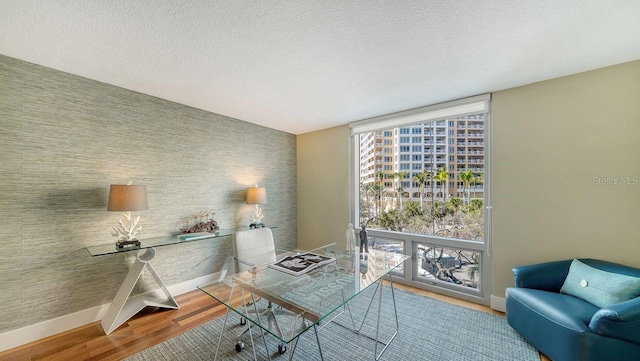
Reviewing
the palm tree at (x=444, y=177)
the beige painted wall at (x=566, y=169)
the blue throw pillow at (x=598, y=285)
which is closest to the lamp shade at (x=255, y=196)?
the palm tree at (x=444, y=177)

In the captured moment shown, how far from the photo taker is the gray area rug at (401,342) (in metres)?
1.89

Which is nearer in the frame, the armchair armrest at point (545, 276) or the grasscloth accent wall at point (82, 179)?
the grasscloth accent wall at point (82, 179)

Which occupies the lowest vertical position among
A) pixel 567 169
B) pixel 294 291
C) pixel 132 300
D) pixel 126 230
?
pixel 132 300

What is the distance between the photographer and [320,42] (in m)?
1.75

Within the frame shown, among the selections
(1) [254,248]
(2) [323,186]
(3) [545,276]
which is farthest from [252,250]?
(3) [545,276]

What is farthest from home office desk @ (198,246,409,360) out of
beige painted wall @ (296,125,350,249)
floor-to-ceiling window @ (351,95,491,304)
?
beige painted wall @ (296,125,350,249)

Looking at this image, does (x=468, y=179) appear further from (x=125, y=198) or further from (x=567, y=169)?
(x=125, y=198)

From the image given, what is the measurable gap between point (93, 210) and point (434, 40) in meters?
3.46

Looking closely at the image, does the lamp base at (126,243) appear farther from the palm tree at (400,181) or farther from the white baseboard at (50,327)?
the palm tree at (400,181)

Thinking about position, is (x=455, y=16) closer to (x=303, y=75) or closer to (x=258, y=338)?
(x=303, y=75)

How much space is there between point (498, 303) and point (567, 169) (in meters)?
1.54

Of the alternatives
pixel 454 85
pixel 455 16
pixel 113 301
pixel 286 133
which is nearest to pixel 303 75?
pixel 455 16

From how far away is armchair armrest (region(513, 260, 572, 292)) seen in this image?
212cm

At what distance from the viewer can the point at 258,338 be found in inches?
83.1
